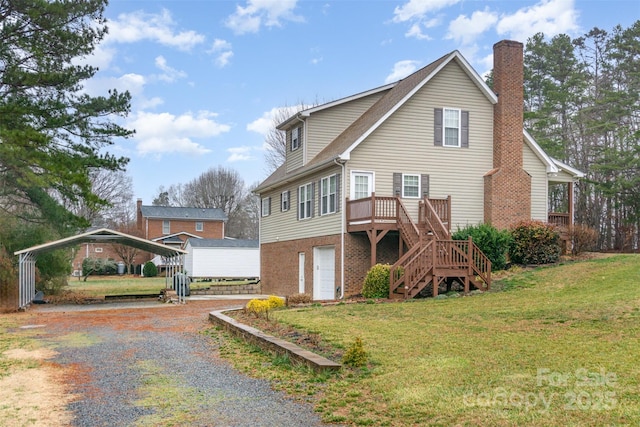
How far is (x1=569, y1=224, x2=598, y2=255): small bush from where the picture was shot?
22.5 meters

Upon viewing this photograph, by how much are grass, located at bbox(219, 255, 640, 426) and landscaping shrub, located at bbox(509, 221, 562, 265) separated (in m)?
6.66

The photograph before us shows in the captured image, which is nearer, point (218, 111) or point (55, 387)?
point (55, 387)

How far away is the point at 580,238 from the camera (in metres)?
22.6

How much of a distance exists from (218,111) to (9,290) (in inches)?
491

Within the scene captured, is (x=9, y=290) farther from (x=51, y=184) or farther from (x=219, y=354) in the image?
(x=219, y=354)

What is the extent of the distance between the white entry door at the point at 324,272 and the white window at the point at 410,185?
3.29 metres

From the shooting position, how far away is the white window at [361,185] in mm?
21250

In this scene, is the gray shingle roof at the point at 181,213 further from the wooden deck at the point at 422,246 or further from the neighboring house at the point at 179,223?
the wooden deck at the point at 422,246

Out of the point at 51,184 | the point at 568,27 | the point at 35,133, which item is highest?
the point at 568,27

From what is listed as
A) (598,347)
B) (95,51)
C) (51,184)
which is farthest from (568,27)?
(598,347)

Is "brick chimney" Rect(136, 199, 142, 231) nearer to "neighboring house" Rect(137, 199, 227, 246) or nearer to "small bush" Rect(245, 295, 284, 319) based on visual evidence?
"neighboring house" Rect(137, 199, 227, 246)

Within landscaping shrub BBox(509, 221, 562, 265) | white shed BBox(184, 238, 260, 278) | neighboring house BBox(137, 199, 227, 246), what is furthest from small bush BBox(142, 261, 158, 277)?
landscaping shrub BBox(509, 221, 562, 265)

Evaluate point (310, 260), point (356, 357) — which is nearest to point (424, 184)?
point (310, 260)

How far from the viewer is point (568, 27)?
146 feet
